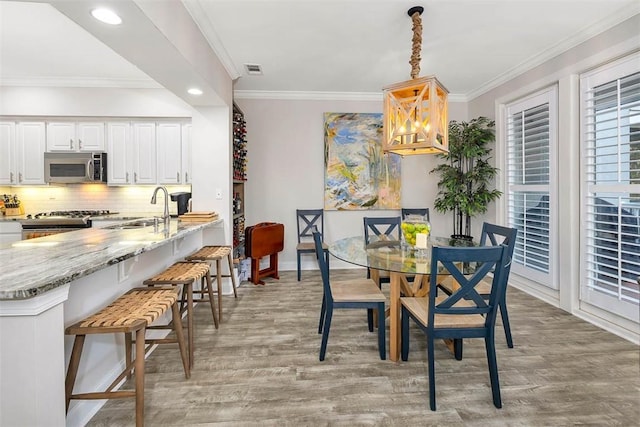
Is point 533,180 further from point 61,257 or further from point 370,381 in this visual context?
point 61,257

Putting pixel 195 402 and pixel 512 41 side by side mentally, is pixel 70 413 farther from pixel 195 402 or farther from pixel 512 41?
pixel 512 41

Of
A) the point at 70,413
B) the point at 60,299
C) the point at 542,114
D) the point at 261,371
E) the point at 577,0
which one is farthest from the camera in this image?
the point at 542,114

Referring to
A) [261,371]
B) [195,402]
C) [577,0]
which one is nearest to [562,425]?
[261,371]

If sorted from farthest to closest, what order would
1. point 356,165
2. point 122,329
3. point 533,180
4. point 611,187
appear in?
point 356,165 → point 533,180 → point 611,187 → point 122,329

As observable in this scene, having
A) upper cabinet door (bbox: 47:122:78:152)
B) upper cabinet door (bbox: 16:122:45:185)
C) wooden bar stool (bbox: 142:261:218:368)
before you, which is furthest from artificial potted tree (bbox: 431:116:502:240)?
upper cabinet door (bbox: 16:122:45:185)

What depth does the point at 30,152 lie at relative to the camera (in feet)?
13.4

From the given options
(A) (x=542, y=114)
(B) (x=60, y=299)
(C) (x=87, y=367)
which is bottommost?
(C) (x=87, y=367)

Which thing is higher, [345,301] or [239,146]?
[239,146]

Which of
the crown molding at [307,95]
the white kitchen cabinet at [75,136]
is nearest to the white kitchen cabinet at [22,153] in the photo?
the white kitchen cabinet at [75,136]

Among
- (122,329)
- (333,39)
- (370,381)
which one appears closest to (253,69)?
(333,39)

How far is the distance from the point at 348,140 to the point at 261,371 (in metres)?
3.50

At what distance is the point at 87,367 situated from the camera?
5.61 ft

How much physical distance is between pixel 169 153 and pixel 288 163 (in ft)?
5.44

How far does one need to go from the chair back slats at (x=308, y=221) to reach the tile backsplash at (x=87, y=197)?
5.55ft
